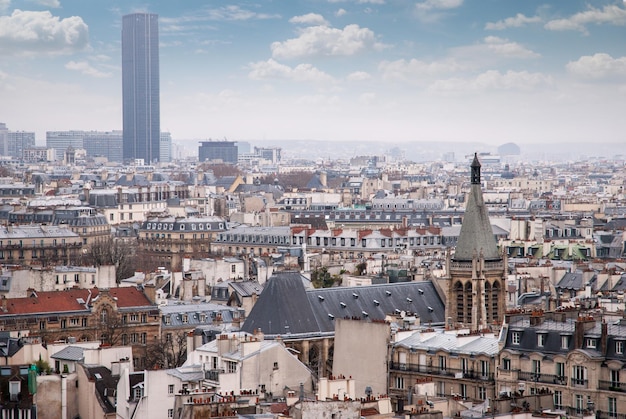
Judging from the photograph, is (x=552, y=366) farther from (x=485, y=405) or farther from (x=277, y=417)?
(x=277, y=417)

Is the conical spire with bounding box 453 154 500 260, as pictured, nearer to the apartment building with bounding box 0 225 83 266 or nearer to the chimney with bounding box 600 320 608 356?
the chimney with bounding box 600 320 608 356

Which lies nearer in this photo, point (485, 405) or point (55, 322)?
point (485, 405)

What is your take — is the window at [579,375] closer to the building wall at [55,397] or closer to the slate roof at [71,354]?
the building wall at [55,397]

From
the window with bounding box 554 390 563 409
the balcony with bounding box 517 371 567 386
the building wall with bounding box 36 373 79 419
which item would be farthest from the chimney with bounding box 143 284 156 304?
the window with bounding box 554 390 563 409

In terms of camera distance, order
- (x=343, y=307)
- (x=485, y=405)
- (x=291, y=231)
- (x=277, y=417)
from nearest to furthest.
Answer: (x=277, y=417)
(x=485, y=405)
(x=343, y=307)
(x=291, y=231)

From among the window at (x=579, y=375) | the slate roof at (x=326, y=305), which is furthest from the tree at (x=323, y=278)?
the window at (x=579, y=375)

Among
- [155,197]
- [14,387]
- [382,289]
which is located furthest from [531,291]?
[155,197]
